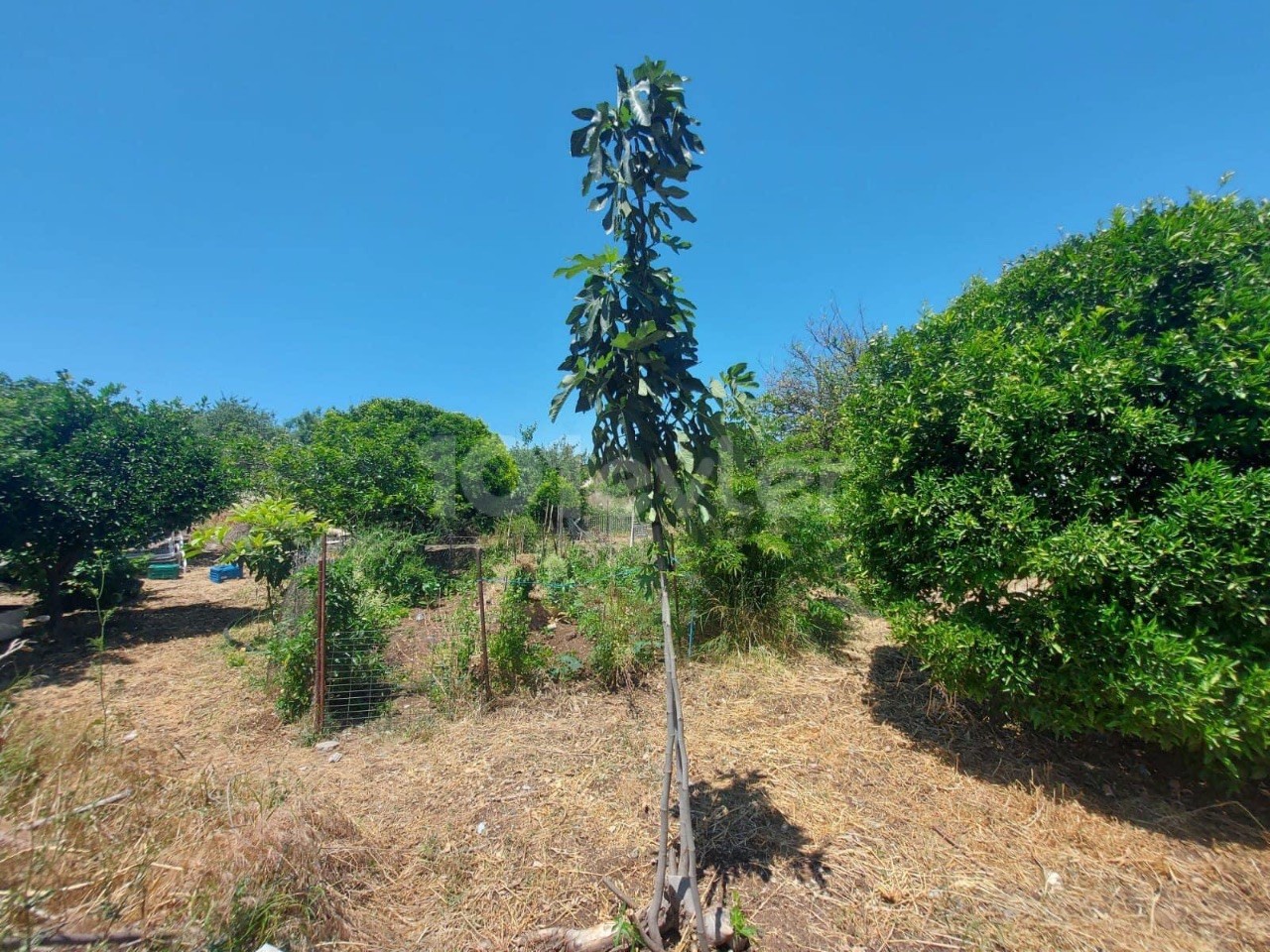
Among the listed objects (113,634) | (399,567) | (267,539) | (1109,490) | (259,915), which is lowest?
(259,915)

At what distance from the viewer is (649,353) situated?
6.24 ft

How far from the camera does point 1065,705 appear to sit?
283 cm

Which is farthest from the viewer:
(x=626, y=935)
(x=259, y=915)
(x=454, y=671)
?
(x=454, y=671)

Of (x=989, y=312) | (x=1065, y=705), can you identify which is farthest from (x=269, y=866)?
(x=989, y=312)

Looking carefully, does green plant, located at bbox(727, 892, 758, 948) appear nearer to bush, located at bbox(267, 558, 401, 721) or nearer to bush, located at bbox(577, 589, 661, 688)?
bush, located at bbox(577, 589, 661, 688)

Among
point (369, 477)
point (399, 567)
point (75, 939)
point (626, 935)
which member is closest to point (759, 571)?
point (626, 935)

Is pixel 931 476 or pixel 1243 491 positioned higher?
pixel 931 476

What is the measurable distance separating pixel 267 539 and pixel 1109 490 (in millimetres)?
7569

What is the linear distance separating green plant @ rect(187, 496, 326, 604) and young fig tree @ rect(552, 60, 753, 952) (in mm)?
5048

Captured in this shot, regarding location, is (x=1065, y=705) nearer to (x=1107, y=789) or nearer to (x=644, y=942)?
(x=1107, y=789)

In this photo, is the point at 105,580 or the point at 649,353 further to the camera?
the point at 105,580

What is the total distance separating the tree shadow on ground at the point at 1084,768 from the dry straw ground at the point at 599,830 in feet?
0.06

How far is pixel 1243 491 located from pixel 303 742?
593cm

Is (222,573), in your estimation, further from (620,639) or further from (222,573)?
(620,639)
